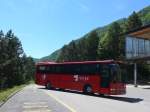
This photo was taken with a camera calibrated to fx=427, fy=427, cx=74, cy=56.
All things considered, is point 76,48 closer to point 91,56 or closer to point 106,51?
point 91,56

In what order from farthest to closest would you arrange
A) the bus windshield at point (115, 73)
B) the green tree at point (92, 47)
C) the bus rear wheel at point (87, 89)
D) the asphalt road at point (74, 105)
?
the green tree at point (92, 47) < the bus rear wheel at point (87, 89) < the bus windshield at point (115, 73) < the asphalt road at point (74, 105)

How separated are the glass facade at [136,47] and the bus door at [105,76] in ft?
80.5

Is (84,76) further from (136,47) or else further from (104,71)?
(136,47)

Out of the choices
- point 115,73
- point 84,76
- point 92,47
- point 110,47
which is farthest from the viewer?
point 92,47

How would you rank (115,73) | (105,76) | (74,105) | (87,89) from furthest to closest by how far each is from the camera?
(87,89) → (105,76) → (115,73) → (74,105)

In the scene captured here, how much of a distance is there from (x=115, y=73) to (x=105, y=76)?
1088 mm

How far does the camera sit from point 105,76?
32.1 meters

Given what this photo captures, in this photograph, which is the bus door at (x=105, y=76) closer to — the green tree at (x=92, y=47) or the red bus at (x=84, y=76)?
the red bus at (x=84, y=76)

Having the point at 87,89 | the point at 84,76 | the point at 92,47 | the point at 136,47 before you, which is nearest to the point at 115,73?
the point at 87,89

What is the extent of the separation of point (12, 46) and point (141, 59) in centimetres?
5226

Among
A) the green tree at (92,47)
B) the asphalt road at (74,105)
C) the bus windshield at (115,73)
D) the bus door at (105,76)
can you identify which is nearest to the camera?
the asphalt road at (74,105)

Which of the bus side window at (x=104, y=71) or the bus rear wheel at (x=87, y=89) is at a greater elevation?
the bus side window at (x=104, y=71)

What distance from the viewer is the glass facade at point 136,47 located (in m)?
56.9

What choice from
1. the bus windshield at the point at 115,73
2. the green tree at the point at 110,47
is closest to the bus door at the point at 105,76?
the bus windshield at the point at 115,73
